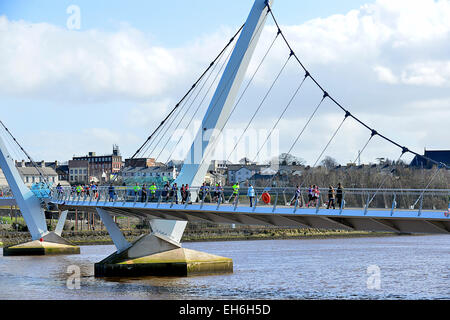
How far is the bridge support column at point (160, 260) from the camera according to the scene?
1665 inches

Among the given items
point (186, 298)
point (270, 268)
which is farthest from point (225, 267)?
point (186, 298)

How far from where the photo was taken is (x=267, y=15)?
4144 cm

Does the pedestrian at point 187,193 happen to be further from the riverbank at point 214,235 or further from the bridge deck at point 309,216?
the riverbank at point 214,235

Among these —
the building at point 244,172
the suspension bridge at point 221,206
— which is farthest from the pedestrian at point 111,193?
the building at point 244,172

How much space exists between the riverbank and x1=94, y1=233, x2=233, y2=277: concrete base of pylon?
36296mm

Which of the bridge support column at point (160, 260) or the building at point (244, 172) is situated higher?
the building at point (244, 172)

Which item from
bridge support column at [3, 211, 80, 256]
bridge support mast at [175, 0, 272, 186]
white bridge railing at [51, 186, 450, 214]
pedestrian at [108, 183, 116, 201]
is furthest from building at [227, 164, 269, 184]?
bridge support mast at [175, 0, 272, 186]

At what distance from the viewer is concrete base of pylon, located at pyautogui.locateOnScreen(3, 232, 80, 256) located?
6291 centimetres

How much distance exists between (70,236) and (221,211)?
5038 cm

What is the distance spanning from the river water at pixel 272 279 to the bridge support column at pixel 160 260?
2.50ft

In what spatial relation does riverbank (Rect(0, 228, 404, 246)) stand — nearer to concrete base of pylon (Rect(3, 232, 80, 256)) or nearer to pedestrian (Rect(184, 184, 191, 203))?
concrete base of pylon (Rect(3, 232, 80, 256))

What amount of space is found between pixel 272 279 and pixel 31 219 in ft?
88.4

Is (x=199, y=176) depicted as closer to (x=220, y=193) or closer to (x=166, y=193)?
(x=166, y=193)
